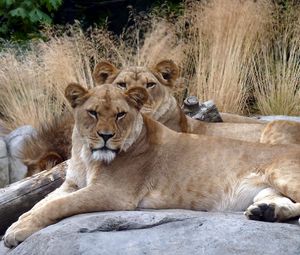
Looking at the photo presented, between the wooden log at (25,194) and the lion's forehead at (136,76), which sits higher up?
the lion's forehead at (136,76)

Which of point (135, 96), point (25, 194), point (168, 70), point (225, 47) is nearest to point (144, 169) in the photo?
point (135, 96)

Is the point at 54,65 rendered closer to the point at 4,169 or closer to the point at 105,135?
the point at 4,169

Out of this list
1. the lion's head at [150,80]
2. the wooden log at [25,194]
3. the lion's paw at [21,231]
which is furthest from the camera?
the lion's head at [150,80]

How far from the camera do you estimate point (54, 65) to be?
1101cm

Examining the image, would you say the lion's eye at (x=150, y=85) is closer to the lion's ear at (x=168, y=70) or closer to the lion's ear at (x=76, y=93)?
the lion's ear at (x=168, y=70)

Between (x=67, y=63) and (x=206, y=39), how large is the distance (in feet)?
5.58

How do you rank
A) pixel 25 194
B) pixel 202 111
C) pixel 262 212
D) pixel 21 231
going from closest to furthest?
pixel 262 212, pixel 21 231, pixel 25 194, pixel 202 111

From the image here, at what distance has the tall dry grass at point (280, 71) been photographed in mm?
11172

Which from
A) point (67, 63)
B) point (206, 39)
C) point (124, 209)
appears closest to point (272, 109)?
point (206, 39)

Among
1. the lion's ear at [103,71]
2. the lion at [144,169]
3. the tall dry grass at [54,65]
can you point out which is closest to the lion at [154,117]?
the lion's ear at [103,71]

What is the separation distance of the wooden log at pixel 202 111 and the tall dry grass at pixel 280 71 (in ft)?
7.93

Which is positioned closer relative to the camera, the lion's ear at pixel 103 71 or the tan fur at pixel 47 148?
the lion's ear at pixel 103 71

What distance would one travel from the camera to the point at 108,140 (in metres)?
5.93

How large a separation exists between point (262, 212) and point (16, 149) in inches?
152
